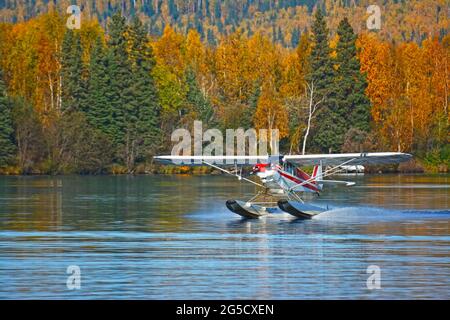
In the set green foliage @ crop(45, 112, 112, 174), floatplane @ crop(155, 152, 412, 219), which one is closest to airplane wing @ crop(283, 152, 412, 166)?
floatplane @ crop(155, 152, 412, 219)

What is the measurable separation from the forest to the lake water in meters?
38.5

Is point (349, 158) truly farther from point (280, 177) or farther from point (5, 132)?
point (5, 132)

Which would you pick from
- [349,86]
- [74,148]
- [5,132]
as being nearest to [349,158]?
[5,132]

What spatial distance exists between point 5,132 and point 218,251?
51.2m

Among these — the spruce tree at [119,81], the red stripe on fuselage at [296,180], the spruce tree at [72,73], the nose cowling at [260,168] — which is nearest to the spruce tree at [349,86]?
the spruce tree at [119,81]

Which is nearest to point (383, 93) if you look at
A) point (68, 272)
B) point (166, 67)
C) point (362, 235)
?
point (166, 67)

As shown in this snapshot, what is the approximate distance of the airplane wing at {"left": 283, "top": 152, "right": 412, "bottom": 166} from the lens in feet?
100

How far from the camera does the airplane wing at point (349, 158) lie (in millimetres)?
30531

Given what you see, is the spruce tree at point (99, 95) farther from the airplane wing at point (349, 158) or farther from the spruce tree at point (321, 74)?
the airplane wing at point (349, 158)

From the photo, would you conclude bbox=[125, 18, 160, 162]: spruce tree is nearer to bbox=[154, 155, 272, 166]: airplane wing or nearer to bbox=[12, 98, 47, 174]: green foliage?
bbox=[12, 98, 47, 174]: green foliage

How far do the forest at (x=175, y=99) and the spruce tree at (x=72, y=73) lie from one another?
0.09 metres

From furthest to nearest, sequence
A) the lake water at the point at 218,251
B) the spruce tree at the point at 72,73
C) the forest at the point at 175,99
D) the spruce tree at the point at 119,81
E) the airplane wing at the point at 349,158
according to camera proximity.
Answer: the spruce tree at the point at 72,73, the spruce tree at the point at 119,81, the forest at the point at 175,99, the airplane wing at the point at 349,158, the lake water at the point at 218,251

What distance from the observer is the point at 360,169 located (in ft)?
245

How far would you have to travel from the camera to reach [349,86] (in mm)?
78562
